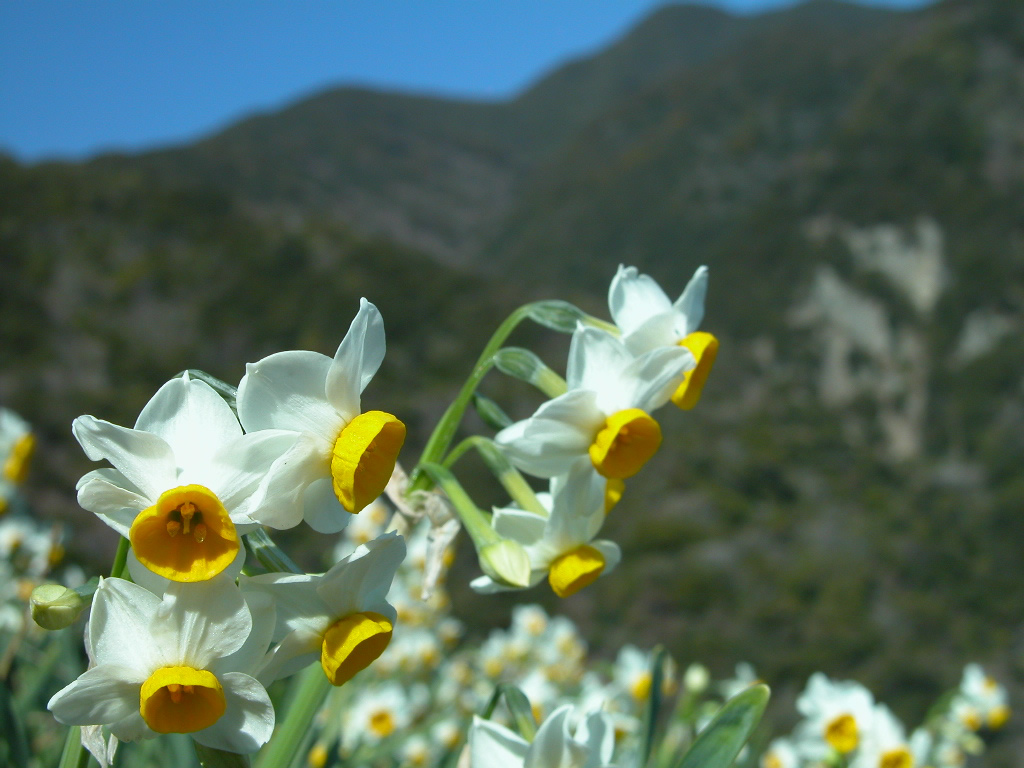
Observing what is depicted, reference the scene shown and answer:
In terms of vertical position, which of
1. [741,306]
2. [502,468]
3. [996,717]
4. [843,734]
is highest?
[502,468]

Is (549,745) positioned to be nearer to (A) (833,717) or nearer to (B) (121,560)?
(B) (121,560)

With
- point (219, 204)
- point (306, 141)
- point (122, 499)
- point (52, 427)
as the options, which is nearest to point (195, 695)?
point (122, 499)

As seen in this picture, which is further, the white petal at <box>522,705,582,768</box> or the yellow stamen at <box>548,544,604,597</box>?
the yellow stamen at <box>548,544,604,597</box>

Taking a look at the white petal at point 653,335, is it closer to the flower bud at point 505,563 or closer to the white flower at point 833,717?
the flower bud at point 505,563

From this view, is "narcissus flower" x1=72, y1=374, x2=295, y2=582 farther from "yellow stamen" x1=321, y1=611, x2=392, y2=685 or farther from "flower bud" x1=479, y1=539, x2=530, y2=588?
"flower bud" x1=479, y1=539, x2=530, y2=588

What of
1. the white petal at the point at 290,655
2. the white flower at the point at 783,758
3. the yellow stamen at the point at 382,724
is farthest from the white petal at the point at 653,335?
the white flower at the point at 783,758

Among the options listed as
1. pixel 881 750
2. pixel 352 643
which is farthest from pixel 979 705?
pixel 352 643

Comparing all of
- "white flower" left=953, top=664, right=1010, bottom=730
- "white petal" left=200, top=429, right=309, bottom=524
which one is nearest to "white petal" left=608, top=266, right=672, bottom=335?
"white petal" left=200, top=429, right=309, bottom=524
